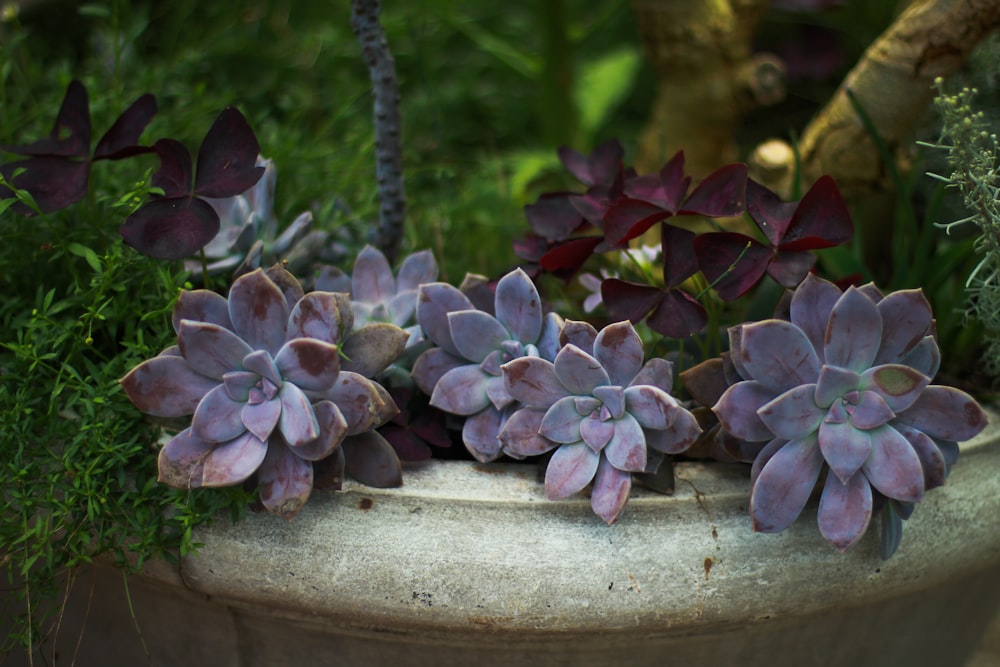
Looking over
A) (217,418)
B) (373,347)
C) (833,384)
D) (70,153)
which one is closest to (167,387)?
(217,418)

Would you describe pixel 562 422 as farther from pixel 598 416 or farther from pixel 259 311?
pixel 259 311

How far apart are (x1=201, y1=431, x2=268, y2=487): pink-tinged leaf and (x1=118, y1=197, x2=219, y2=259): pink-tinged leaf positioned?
0.49 feet

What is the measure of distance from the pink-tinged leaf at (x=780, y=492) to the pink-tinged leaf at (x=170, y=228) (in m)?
0.45

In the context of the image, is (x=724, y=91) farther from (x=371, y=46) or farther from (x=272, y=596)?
(x=272, y=596)

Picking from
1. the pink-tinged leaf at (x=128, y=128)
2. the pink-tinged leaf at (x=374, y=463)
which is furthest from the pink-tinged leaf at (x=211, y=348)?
the pink-tinged leaf at (x=128, y=128)

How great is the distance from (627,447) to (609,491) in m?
0.03

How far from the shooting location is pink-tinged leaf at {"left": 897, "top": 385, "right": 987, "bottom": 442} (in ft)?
1.95

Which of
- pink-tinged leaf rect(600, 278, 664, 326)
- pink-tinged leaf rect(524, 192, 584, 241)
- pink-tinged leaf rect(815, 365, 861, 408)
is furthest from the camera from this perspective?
pink-tinged leaf rect(524, 192, 584, 241)

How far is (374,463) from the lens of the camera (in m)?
0.65

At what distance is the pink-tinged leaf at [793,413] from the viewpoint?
59cm

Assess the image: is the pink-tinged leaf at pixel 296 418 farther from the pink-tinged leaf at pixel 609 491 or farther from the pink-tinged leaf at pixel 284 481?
the pink-tinged leaf at pixel 609 491

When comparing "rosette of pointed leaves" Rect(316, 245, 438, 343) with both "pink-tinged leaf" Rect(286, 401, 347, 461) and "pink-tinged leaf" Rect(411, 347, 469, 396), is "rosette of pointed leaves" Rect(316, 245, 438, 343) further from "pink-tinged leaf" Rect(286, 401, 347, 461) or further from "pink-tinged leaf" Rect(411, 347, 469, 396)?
"pink-tinged leaf" Rect(286, 401, 347, 461)

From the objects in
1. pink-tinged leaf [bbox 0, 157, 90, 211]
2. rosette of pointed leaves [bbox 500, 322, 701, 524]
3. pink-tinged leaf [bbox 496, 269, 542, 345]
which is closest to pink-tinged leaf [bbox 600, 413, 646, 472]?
rosette of pointed leaves [bbox 500, 322, 701, 524]

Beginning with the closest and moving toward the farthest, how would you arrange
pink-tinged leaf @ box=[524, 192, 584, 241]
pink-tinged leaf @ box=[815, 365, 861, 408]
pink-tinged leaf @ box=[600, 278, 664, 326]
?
pink-tinged leaf @ box=[815, 365, 861, 408]
pink-tinged leaf @ box=[600, 278, 664, 326]
pink-tinged leaf @ box=[524, 192, 584, 241]
